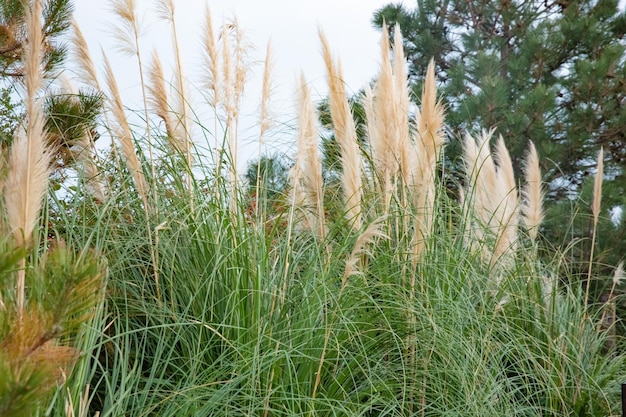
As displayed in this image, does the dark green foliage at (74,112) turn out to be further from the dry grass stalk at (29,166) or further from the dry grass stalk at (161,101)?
the dry grass stalk at (29,166)

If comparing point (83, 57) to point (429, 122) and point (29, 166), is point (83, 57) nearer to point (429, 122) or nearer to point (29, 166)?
point (429, 122)

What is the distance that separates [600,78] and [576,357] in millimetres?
8460

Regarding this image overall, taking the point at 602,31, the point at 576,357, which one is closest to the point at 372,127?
the point at 576,357

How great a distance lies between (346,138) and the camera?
3184 millimetres

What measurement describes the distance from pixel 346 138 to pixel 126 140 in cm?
87

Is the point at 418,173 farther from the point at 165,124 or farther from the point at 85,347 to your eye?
the point at 85,347

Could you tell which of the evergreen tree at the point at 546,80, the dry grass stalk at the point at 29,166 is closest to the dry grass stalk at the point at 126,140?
the dry grass stalk at the point at 29,166

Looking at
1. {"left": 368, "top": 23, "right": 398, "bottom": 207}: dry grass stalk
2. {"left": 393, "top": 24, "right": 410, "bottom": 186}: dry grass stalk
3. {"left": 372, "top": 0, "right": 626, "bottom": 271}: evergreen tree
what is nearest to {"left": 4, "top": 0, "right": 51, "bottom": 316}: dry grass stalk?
{"left": 368, "top": 23, "right": 398, "bottom": 207}: dry grass stalk

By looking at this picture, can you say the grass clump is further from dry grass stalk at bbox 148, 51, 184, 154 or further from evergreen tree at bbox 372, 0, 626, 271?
evergreen tree at bbox 372, 0, 626, 271

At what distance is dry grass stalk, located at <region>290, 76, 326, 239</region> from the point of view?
299cm

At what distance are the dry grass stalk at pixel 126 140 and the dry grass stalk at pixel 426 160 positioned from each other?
1.10 meters

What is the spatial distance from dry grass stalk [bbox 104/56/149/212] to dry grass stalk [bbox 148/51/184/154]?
18 cm

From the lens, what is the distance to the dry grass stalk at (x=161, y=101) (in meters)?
3.25

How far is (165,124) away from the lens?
3342 mm
